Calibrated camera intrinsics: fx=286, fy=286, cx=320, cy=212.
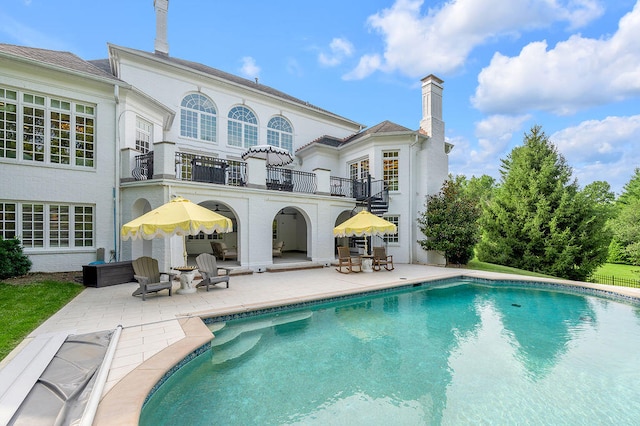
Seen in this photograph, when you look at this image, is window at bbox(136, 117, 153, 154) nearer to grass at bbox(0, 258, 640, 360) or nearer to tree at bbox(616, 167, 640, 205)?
grass at bbox(0, 258, 640, 360)

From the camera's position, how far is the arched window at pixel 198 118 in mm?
→ 16500

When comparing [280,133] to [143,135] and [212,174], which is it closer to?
[212,174]

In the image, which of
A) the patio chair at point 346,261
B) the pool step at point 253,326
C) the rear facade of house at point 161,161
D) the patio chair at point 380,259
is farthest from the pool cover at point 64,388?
the patio chair at point 380,259

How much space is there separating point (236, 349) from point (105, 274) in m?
6.96

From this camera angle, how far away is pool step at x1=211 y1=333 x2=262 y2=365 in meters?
5.68

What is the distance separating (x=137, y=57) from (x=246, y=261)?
12039mm

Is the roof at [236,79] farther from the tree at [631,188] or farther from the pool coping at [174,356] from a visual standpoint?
the tree at [631,188]

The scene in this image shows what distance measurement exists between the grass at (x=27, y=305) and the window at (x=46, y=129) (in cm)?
510

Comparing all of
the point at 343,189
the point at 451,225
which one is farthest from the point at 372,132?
the point at 451,225

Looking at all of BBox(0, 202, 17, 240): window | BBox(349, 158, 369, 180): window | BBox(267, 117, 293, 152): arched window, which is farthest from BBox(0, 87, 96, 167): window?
BBox(349, 158, 369, 180): window

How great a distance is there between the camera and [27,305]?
24.3ft

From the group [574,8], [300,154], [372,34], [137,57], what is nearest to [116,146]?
[137,57]

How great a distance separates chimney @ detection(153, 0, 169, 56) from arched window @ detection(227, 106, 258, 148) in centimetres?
575

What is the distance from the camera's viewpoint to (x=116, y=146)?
1224cm
